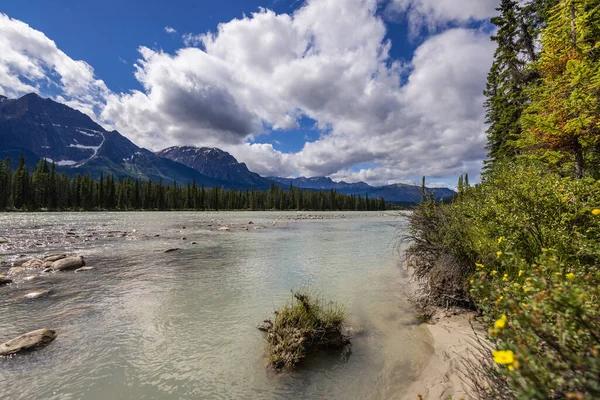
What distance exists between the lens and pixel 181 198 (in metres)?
123

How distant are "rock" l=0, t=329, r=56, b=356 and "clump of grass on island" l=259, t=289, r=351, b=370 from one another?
18.3 ft

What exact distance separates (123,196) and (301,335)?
120 metres

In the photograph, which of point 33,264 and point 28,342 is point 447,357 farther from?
point 33,264

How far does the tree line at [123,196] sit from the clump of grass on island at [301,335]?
10827 cm

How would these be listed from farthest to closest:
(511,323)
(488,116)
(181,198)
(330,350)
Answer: (181,198), (488,116), (330,350), (511,323)

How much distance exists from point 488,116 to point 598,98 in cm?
2748

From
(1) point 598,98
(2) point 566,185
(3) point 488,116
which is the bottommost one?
(2) point 566,185

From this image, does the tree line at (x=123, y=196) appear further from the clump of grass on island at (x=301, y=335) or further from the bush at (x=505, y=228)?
the bush at (x=505, y=228)

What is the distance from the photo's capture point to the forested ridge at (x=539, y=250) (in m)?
2.10

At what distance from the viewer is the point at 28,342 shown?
261 inches

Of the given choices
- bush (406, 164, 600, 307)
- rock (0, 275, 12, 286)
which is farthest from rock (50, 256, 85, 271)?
bush (406, 164, 600, 307)

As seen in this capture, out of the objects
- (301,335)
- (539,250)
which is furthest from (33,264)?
(539,250)

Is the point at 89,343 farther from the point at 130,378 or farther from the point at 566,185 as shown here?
the point at 566,185

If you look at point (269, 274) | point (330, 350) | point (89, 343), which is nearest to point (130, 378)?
point (89, 343)
